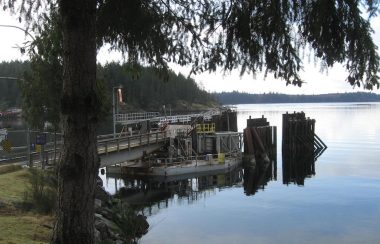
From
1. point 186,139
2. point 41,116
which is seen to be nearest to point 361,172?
point 186,139

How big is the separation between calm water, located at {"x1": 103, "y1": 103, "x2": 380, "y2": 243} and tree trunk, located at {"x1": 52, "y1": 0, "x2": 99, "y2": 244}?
596 inches

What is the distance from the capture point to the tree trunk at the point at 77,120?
190 inches

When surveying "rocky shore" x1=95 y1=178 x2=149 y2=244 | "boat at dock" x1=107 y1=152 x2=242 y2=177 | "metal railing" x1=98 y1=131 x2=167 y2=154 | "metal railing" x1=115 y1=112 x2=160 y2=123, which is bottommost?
"boat at dock" x1=107 y1=152 x2=242 y2=177

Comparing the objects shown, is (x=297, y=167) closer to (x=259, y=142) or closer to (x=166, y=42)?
(x=259, y=142)

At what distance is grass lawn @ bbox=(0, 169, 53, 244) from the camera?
10062 millimetres

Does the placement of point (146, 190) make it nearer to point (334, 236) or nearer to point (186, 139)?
point (186, 139)

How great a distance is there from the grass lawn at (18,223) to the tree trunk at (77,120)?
5190mm

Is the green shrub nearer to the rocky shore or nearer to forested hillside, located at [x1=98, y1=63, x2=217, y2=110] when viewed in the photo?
the rocky shore

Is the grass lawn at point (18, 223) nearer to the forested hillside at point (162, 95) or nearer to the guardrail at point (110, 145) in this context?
the guardrail at point (110, 145)

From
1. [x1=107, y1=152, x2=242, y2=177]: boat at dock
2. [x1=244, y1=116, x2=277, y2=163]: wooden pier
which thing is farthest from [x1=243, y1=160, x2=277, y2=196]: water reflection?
[x1=107, y1=152, x2=242, y2=177]: boat at dock

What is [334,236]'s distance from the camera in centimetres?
2122

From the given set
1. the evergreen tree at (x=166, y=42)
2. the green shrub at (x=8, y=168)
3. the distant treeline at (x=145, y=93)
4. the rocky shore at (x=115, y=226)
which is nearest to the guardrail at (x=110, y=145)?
the green shrub at (x=8, y=168)

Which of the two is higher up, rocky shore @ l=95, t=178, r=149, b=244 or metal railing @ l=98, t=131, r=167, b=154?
metal railing @ l=98, t=131, r=167, b=154

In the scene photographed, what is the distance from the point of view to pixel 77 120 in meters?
4.85
